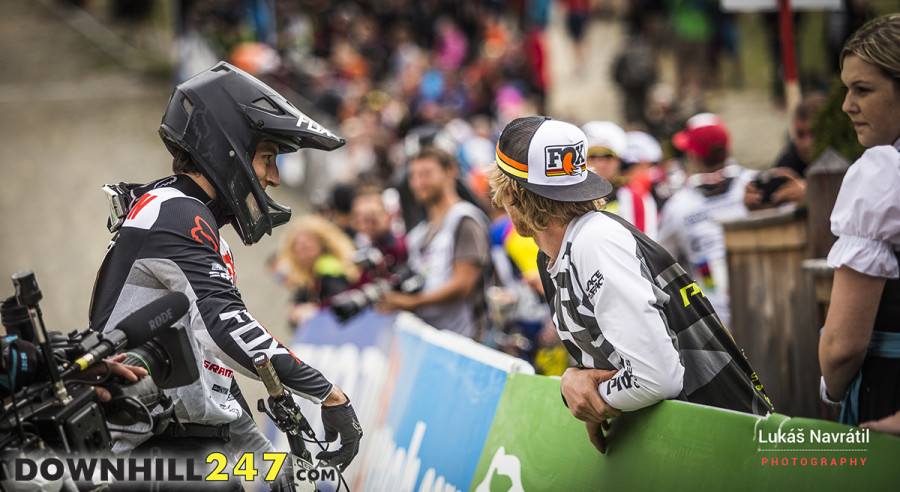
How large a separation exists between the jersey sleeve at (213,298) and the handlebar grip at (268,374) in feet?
0.08

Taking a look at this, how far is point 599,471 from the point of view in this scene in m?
3.60

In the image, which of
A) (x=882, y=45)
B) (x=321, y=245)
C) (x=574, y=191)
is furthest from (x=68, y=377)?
(x=321, y=245)

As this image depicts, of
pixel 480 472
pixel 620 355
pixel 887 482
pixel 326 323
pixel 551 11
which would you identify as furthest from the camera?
pixel 551 11

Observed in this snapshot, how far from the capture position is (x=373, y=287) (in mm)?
7109


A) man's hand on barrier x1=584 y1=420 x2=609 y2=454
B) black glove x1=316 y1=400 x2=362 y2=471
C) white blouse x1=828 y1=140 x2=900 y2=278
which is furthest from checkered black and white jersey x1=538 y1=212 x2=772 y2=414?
black glove x1=316 y1=400 x2=362 y2=471

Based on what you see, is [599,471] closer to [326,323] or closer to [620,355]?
[620,355]

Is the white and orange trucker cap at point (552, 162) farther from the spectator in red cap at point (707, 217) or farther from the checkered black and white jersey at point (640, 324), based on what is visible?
the spectator in red cap at point (707, 217)

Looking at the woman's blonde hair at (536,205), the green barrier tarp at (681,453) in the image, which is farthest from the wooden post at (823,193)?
the woman's blonde hair at (536,205)

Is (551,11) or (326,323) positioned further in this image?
(551,11)

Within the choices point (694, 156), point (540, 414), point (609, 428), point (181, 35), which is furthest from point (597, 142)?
point (181, 35)

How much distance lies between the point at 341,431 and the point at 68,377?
1.03 m

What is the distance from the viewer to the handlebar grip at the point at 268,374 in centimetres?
319

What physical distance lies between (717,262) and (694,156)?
88 centimetres

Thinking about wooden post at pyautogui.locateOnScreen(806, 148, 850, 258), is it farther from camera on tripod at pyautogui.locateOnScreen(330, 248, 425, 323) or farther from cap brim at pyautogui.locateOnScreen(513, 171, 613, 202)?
camera on tripod at pyautogui.locateOnScreen(330, 248, 425, 323)
